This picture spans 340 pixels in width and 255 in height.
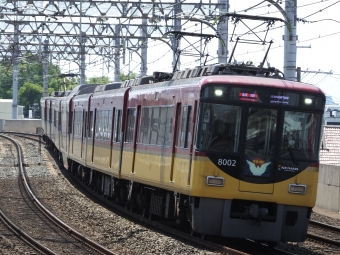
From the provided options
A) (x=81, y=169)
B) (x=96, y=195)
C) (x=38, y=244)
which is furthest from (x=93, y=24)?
(x=38, y=244)

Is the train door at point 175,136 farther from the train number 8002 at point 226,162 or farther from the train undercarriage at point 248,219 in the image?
the train number 8002 at point 226,162

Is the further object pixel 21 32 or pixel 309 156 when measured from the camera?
pixel 21 32

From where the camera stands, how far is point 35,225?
56.0 ft

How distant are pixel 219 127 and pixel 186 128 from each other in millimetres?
815

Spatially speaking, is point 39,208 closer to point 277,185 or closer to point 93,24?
point 277,185

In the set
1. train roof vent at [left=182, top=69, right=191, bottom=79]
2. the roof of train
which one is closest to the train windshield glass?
the roof of train

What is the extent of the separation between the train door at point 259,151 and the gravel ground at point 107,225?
127cm

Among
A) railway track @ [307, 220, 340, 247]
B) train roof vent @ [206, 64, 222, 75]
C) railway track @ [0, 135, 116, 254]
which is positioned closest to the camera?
railway track @ [0, 135, 116, 254]

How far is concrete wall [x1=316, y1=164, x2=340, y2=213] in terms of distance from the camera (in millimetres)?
Answer: 20469

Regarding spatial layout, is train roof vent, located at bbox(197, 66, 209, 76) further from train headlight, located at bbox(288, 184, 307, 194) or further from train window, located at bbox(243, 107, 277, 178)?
train headlight, located at bbox(288, 184, 307, 194)

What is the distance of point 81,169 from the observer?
2738 cm

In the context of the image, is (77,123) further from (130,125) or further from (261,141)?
(261,141)

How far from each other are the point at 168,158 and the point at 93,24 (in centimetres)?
2891

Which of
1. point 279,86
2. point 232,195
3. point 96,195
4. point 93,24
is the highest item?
point 93,24
